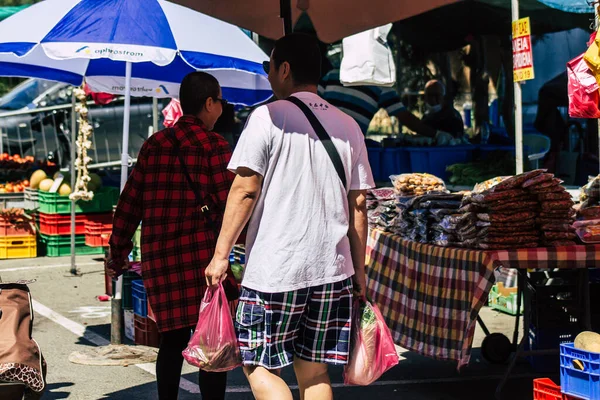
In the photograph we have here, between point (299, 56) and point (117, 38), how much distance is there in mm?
2835

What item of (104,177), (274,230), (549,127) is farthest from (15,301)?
(104,177)

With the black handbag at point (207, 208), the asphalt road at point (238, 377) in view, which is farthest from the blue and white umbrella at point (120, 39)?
the black handbag at point (207, 208)

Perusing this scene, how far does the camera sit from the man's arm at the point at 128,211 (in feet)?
16.5

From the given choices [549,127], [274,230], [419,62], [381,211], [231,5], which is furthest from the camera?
[419,62]

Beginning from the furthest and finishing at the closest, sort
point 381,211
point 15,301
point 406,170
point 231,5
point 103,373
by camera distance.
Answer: point 406,170 → point 381,211 → point 103,373 → point 231,5 → point 15,301

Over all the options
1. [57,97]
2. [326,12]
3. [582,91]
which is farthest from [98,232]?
[582,91]

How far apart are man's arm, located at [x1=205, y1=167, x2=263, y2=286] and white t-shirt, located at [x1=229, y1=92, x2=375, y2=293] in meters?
0.04

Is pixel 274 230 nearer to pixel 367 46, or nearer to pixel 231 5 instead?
pixel 231 5

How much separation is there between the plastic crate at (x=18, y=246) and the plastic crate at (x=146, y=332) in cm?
691

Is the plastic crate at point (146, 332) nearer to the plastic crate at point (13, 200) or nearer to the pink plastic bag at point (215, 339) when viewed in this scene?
the pink plastic bag at point (215, 339)

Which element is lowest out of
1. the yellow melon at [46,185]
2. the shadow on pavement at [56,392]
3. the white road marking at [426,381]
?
the white road marking at [426,381]

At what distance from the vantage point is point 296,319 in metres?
3.99

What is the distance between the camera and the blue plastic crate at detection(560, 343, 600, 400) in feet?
13.8

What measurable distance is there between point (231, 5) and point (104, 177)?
955 centimetres
